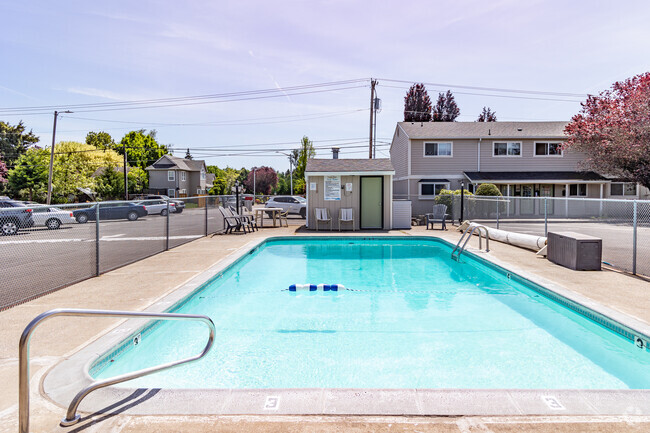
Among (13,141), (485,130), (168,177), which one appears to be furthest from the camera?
(13,141)

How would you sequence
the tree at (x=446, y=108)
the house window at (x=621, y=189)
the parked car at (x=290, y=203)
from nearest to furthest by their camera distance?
the parked car at (x=290, y=203)
the house window at (x=621, y=189)
the tree at (x=446, y=108)

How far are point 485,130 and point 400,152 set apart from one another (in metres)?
5.68

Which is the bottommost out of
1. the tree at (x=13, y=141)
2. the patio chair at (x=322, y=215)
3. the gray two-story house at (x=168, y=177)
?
the patio chair at (x=322, y=215)

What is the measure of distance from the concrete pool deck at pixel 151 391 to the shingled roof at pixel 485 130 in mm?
18095

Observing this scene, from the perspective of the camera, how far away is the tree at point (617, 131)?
866 inches

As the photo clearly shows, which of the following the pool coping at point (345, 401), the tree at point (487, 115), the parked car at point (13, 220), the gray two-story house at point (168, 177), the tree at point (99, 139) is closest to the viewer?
the pool coping at point (345, 401)

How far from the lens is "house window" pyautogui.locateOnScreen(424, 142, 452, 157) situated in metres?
25.3

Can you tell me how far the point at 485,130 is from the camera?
2619 centimetres

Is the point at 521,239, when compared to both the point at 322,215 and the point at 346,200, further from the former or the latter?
the point at 322,215

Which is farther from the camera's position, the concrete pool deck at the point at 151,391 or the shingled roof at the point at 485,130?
the shingled roof at the point at 485,130

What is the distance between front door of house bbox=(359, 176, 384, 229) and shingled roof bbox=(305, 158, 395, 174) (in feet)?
1.29

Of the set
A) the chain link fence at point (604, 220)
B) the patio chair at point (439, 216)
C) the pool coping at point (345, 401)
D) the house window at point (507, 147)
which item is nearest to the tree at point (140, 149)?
the house window at point (507, 147)

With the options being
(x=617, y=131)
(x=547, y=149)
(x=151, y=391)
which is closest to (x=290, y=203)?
(x=547, y=149)

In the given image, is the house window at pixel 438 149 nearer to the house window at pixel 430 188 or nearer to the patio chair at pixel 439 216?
the house window at pixel 430 188
